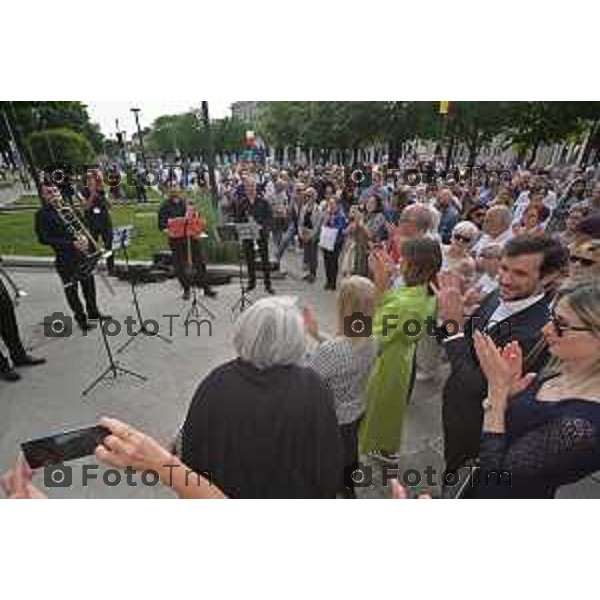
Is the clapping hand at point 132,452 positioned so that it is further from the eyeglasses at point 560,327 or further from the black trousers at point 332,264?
the black trousers at point 332,264

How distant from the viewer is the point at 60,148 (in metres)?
23.8

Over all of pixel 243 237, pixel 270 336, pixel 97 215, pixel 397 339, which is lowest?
pixel 97 215

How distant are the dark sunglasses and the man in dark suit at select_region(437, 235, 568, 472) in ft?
2.10

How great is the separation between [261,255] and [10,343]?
377 cm

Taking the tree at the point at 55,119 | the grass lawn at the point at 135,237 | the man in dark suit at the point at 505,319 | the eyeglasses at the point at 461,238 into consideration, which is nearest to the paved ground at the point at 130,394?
the man in dark suit at the point at 505,319

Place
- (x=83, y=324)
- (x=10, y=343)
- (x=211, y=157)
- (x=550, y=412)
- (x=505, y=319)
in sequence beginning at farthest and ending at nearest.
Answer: (x=211, y=157) < (x=83, y=324) < (x=10, y=343) < (x=505, y=319) < (x=550, y=412)

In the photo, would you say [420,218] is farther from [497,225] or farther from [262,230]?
[262,230]

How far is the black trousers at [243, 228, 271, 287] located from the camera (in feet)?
23.7

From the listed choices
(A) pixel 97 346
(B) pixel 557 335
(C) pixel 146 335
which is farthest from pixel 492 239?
(A) pixel 97 346

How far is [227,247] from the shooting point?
8.80 metres

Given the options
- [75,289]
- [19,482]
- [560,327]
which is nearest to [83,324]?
[75,289]

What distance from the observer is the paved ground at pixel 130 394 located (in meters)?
3.48

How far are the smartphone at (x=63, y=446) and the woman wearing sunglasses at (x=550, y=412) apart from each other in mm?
1272
